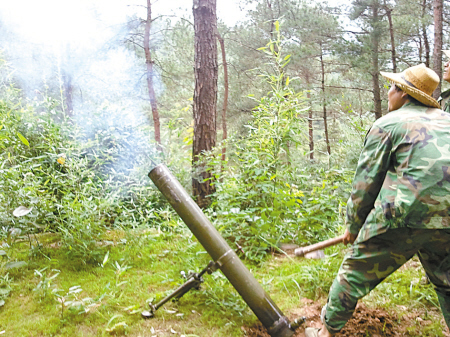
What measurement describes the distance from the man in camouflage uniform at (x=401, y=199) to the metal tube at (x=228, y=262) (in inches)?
13.6

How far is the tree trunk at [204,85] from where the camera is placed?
4.79 meters

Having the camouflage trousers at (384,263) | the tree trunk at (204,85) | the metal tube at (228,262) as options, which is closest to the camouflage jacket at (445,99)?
the camouflage trousers at (384,263)

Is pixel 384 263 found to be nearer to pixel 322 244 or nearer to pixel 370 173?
pixel 322 244

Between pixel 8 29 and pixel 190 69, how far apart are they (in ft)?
29.6

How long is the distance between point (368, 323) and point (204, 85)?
3.91 m

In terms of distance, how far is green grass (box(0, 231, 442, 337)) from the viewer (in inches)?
86.8

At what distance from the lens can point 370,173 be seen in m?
1.82

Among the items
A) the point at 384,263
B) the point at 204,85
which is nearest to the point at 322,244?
the point at 384,263

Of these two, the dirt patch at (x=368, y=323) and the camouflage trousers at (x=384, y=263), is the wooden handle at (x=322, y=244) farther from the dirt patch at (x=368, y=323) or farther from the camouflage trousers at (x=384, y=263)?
the dirt patch at (x=368, y=323)

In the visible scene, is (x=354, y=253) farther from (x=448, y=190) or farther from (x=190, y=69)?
(x=190, y=69)

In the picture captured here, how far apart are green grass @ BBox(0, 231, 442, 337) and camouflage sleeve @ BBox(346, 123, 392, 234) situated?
106 centimetres

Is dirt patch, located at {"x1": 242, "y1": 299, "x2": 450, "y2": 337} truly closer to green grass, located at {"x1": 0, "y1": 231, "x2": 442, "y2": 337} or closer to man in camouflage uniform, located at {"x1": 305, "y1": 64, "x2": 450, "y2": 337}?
green grass, located at {"x1": 0, "y1": 231, "x2": 442, "y2": 337}

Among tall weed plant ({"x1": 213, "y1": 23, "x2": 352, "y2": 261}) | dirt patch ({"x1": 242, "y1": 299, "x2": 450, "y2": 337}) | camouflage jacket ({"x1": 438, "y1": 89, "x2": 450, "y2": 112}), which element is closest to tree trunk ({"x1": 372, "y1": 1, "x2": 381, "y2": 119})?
camouflage jacket ({"x1": 438, "y1": 89, "x2": 450, "y2": 112})

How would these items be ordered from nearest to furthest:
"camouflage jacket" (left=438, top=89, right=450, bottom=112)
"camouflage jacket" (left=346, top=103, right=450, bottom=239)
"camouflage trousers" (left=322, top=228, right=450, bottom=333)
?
"camouflage jacket" (left=346, top=103, right=450, bottom=239) → "camouflage trousers" (left=322, top=228, right=450, bottom=333) → "camouflage jacket" (left=438, top=89, right=450, bottom=112)
